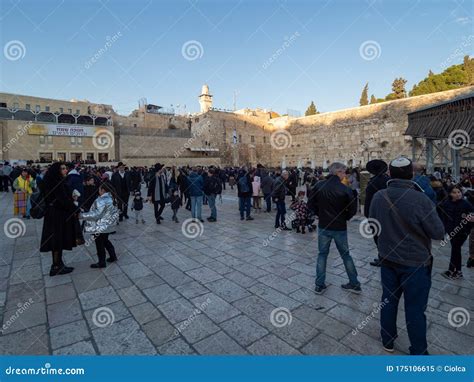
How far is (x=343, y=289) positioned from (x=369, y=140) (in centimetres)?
3313

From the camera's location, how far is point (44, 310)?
3.10m

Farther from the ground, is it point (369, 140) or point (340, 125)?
point (340, 125)

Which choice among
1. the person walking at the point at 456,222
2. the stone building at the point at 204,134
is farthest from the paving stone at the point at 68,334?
the stone building at the point at 204,134

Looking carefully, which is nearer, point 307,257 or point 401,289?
point 401,289

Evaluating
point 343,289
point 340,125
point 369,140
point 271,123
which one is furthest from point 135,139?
point 343,289

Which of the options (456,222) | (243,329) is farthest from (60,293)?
(456,222)

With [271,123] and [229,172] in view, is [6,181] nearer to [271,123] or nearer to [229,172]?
[229,172]

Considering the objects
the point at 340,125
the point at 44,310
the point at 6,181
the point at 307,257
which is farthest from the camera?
the point at 340,125

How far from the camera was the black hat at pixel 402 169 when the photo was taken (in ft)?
7.53

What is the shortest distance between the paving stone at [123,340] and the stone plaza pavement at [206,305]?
1cm

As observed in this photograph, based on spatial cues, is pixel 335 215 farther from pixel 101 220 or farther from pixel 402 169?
pixel 101 220

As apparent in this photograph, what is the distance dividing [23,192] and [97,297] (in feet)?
24.7

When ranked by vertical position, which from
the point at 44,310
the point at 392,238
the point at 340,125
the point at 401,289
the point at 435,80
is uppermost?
the point at 435,80

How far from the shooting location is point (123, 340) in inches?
100.0
